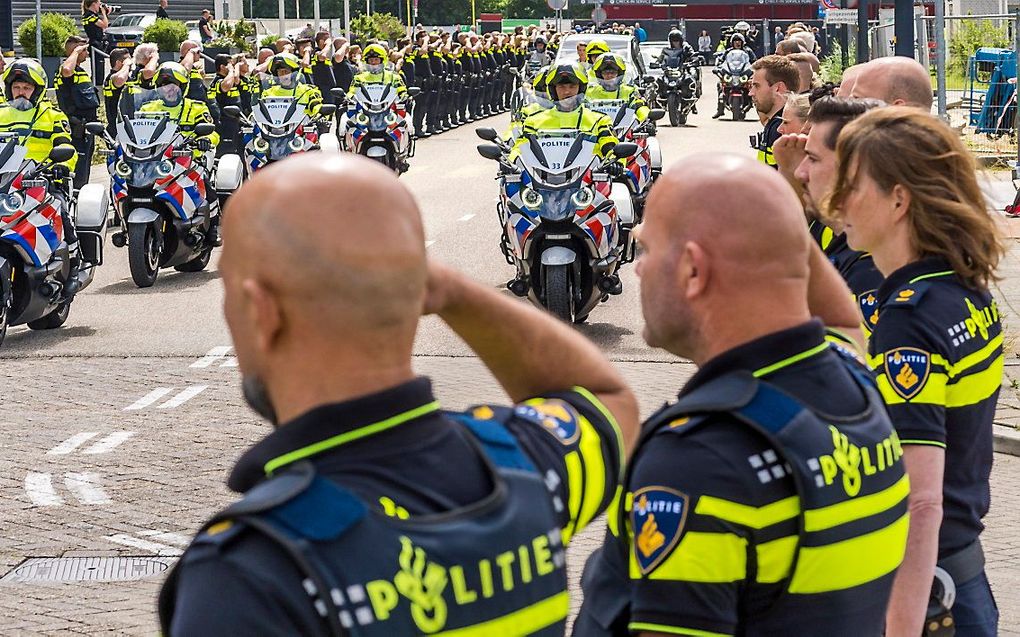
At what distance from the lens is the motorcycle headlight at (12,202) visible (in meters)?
12.0

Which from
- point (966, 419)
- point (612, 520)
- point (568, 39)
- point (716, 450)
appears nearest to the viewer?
point (716, 450)

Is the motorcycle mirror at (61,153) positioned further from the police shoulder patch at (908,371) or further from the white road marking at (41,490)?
the police shoulder patch at (908,371)

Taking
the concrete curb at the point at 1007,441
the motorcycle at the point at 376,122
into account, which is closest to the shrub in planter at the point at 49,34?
the motorcycle at the point at 376,122

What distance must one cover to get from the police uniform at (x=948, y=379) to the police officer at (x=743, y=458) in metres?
0.69

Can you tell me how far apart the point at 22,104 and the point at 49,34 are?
23.7 meters

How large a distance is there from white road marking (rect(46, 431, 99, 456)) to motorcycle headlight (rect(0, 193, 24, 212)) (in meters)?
3.24

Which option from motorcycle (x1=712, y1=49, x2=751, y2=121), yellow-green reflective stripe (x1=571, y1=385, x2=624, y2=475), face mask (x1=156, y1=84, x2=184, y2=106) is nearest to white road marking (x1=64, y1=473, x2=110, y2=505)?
yellow-green reflective stripe (x1=571, y1=385, x2=624, y2=475)

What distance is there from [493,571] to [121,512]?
5817 millimetres

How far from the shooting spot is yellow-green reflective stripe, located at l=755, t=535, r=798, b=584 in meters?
2.49

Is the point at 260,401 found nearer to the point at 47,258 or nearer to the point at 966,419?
the point at 966,419

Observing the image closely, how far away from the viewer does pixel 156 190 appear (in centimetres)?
1502

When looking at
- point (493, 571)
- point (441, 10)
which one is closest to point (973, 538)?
point (493, 571)

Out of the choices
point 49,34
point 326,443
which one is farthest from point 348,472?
point 49,34

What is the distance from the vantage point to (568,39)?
131 ft
